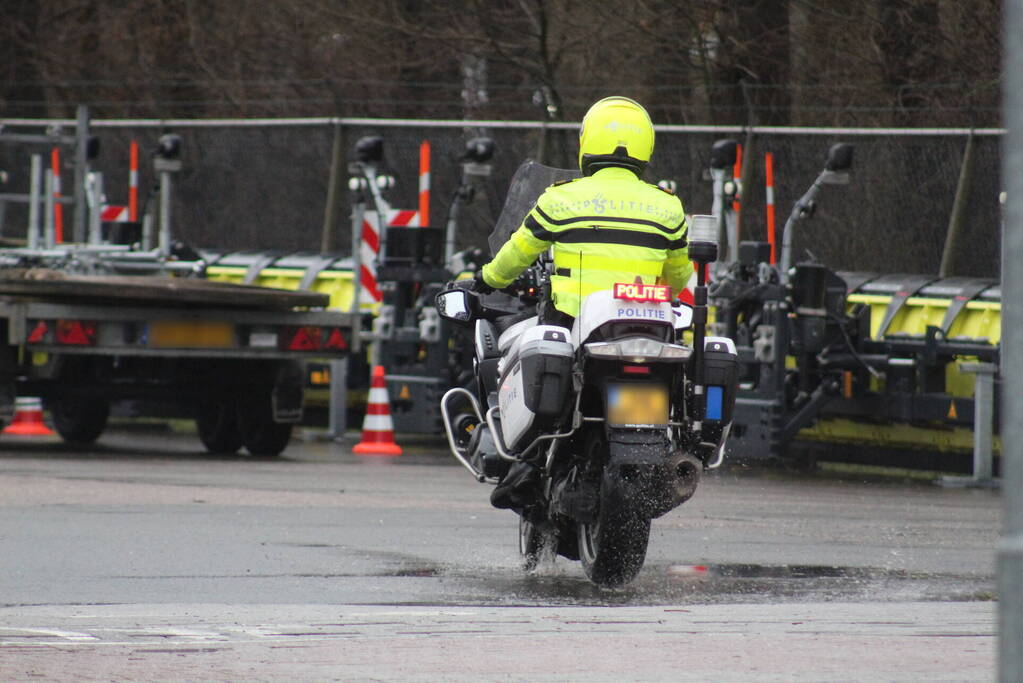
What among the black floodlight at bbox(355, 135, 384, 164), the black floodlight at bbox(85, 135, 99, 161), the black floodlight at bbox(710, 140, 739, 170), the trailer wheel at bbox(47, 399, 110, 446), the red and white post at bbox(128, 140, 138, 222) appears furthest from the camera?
the red and white post at bbox(128, 140, 138, 222)

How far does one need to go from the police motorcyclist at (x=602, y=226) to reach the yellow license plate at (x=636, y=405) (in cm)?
38

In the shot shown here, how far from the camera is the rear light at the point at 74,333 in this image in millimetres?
14422

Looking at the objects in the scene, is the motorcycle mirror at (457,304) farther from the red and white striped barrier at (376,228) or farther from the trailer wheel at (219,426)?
the red and white striped barrier at (376,228)

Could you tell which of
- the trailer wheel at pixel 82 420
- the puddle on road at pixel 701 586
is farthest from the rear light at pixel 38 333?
the puddle on road at pixel 701 586

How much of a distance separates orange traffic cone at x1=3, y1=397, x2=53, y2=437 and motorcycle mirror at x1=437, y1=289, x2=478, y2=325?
9.65 m

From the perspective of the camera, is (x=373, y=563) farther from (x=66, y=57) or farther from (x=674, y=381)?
(x=66, y=57)

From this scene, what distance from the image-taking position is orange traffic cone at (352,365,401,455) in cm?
1620

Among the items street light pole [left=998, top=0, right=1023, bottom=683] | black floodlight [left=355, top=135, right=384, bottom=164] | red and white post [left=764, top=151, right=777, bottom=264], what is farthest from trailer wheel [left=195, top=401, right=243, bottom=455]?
street light pole [left=998, top=0, right=1023, bottom=683]

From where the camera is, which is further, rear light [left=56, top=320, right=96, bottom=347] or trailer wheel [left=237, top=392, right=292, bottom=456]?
trailer wheel [left=237, top=392, right=292, bottom=456]

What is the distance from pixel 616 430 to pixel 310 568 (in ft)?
4.74

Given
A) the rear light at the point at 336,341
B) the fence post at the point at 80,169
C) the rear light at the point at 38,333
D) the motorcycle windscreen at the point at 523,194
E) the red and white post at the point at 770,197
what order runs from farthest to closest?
the fence post at the point at 80,169 < the red and white post at the point at 770,197 < the rear light at the point at 336,341 < the rear light at the point at 38,333 < the motorcycle windscreen at the point at 523,194

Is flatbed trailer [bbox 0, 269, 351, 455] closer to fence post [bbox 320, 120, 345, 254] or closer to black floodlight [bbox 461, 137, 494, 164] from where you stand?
black floodlight [bbox 461, 137, 494, 164]

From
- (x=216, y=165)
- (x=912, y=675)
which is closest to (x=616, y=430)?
(x=912, y=675)

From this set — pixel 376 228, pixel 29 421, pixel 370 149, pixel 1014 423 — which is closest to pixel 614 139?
pixel 1014 423
